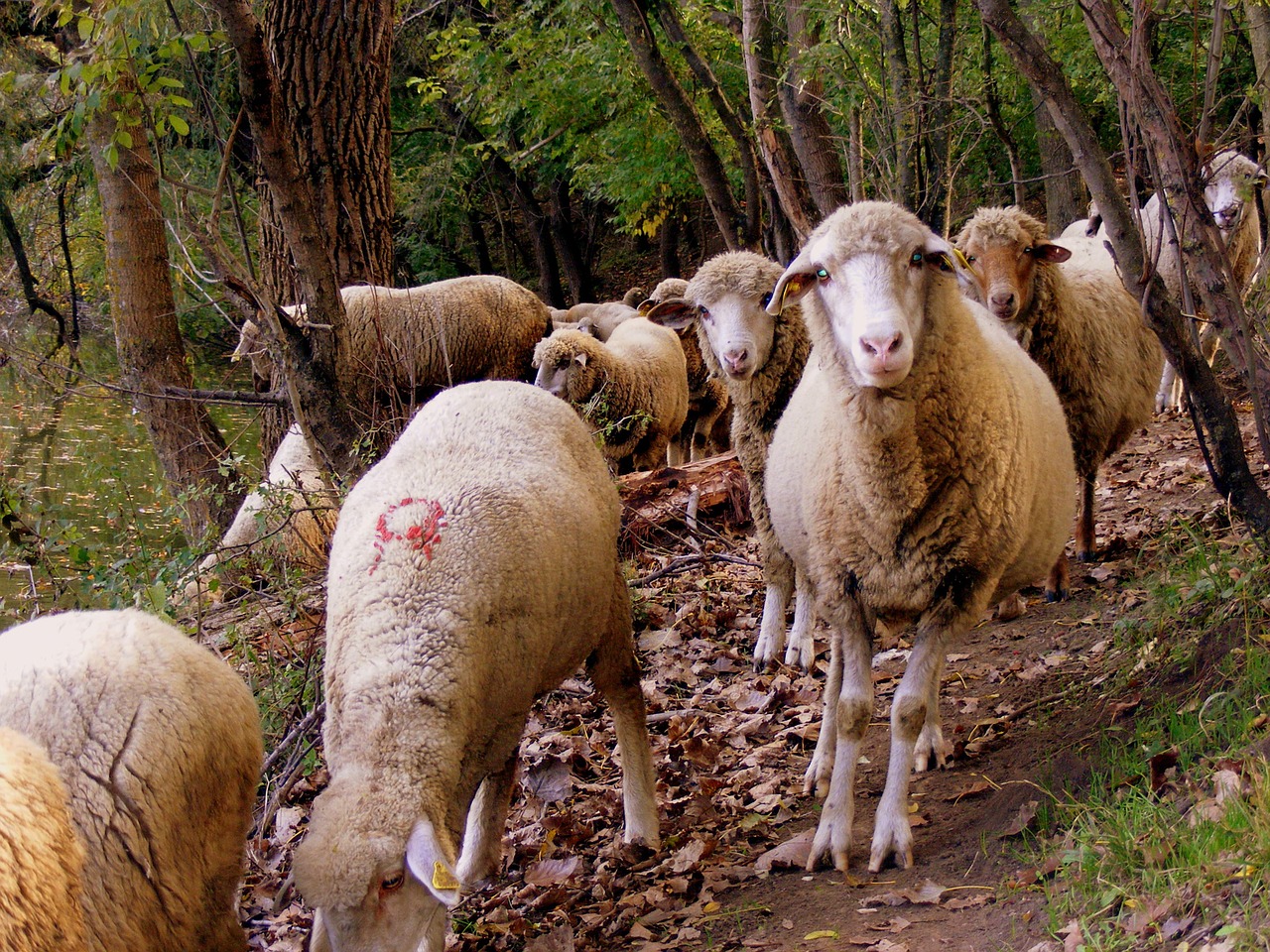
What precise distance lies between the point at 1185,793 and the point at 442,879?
2.06 m

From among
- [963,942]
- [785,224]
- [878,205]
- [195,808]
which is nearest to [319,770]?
[195,808]

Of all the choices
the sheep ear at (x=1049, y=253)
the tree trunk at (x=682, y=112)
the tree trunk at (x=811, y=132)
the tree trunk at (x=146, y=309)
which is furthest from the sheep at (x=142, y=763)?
the tree trunk at (x=682, y=112)

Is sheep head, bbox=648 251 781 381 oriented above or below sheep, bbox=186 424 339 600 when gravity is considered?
above

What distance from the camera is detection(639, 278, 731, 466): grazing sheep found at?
422 inches

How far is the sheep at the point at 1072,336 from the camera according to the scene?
6004mm

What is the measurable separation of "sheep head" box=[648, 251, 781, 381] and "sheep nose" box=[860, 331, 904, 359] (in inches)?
86.9

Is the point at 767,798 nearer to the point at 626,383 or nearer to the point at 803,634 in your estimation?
the point at 803,634

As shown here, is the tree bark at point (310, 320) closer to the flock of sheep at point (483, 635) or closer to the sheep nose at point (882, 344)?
the flock of sheep at point (483, 635)

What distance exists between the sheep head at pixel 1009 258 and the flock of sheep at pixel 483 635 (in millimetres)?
883

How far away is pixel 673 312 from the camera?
6445 mm

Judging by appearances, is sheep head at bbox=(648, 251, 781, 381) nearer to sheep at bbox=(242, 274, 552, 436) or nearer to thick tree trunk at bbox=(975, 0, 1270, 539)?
thick tree trunk at bbox=(975, 0, 1270, 539)

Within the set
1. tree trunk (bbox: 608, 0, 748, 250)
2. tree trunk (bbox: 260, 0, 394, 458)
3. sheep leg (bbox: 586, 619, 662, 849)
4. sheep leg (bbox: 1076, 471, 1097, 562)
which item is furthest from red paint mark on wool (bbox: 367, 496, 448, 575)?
tree trunk (bbox: 608, 0, 748, 250)

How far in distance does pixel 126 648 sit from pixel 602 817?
7.36ft

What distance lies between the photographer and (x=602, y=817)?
4.79 meters
